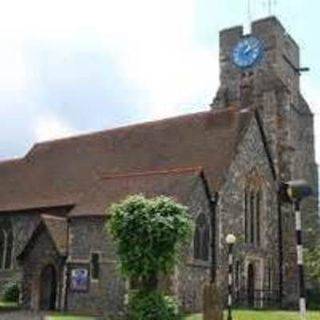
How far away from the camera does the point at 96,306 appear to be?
32156 mm

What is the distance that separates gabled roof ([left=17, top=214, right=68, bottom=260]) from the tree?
6.29 metres

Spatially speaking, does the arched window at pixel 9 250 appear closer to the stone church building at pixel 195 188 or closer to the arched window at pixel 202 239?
the stone church building at pixel 195 188

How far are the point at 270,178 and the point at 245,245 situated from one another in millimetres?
5463

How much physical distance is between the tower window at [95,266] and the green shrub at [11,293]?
21.9ft

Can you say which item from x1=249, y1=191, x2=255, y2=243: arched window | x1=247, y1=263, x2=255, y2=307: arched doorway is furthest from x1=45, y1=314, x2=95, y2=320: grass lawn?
x1=249, y1=191, x2=255, y2=243: arched window

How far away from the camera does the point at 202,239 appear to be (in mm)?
33281

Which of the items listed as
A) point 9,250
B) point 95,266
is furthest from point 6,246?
point 95,266

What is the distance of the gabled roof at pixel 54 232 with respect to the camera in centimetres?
3425

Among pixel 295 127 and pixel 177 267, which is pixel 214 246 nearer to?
pixel 177 267

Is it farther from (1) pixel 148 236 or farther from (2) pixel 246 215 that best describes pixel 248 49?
(1) pixel 148 236

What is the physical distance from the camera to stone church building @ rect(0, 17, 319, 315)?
1299 inches

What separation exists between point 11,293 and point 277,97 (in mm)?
20939

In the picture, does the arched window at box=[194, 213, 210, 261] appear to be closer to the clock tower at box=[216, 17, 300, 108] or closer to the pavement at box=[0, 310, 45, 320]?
the pavement at box=[0, 310, 45, 320]

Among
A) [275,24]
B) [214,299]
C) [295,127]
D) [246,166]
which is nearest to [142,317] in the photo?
[214,299]
